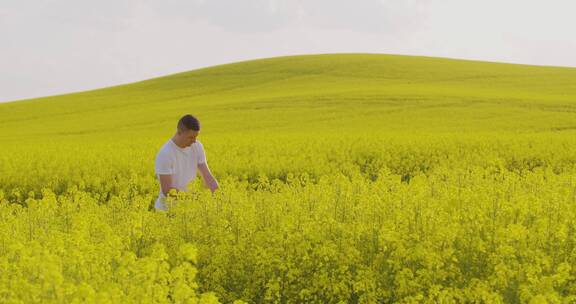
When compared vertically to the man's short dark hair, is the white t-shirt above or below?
below

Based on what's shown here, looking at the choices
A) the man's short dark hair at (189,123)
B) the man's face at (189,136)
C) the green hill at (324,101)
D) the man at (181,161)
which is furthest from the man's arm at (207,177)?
the green hill at (324,101)

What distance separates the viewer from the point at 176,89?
4975cm

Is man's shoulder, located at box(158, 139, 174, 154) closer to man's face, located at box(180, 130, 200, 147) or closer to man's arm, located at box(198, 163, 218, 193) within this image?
man's face, located at box(180, 130, 200, 147)

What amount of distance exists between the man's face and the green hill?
1838 centimetres

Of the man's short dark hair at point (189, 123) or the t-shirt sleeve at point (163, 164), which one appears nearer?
the man's short dark hair at point (189, 123)

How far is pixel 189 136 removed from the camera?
268 inches

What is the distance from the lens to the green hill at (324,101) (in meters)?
28.3

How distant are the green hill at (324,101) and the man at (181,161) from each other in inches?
710

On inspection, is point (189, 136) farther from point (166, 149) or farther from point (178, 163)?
point (178, 163)

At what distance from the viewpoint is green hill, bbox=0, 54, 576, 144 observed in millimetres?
28266

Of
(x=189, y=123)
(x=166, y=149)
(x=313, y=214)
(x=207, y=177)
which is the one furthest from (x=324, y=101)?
(x=313, y=214)

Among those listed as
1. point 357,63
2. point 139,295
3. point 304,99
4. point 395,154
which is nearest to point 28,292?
point 139,295

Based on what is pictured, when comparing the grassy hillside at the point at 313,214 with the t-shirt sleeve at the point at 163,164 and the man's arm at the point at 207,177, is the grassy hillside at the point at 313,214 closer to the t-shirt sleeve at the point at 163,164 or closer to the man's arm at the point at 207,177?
the man's arm at the point at 207,177

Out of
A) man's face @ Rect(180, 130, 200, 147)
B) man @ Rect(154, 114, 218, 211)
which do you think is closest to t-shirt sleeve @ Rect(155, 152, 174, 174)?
man @ Rect(154, 114, 218, 211)
